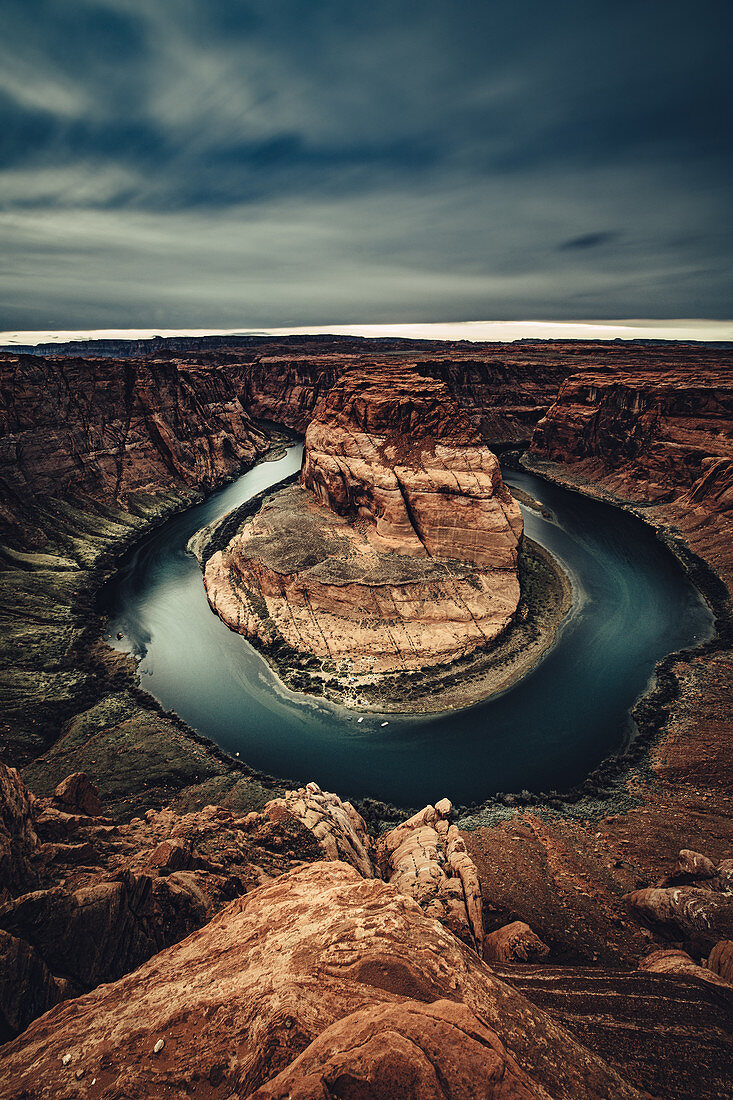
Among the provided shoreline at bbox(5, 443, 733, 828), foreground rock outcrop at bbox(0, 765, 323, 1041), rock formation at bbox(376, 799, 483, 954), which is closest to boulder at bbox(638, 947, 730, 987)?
rock formation at bbox(376, 799, 483, 954)

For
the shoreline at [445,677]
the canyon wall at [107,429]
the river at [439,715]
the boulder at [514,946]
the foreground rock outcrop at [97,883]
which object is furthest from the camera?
the canyon wall at [107,429]

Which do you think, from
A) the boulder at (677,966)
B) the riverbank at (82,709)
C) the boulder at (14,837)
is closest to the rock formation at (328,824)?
the riverbank at (82,709)

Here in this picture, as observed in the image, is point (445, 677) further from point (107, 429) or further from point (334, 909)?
point (107, 429)

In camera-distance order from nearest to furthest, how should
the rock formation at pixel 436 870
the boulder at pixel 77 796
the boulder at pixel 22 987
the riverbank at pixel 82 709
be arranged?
the boulder at pixel 22 987
the rock formation at pixel 436 870
the boulder at pixel 77 796
the riverbank at pixel 82 709

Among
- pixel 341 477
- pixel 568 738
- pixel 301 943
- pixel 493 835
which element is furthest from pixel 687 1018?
pixel 341 477

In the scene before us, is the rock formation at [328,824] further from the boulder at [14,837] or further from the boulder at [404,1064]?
the boulder at [404,1064]

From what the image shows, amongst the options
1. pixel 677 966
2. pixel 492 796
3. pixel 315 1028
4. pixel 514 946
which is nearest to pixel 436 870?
pixel 514 946
